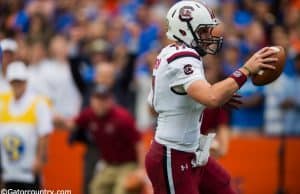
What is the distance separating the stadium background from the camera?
12.0 m

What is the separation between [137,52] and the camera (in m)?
13.7

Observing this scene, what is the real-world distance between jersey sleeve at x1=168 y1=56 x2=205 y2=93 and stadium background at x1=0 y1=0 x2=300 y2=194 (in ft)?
13.0

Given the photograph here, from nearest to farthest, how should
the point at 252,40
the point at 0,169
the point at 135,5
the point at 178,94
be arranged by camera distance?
the point at 178,94 → the point at 0,169 → the point at 252,40 → the point at 135,5

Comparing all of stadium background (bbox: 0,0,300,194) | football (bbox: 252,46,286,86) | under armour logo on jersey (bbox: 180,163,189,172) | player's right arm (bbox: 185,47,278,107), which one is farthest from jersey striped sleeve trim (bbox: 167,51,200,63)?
stadium background (bbox: 0,0,300,194)

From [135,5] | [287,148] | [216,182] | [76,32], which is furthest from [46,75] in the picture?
[216,182]

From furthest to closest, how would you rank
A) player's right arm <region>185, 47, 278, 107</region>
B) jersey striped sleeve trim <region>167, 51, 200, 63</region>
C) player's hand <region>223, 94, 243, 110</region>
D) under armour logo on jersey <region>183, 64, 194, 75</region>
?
player's hand <region>223, 94, 243, 110</region> < jersey striped sleeve trim <region>167, 51, 200, 63</region> < under armour logo on jersey <region>183, 64, 194, 75</region> < player's right arm <region>185, 47, 278, 107</region>

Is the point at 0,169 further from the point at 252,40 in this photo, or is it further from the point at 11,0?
the point at 11,0

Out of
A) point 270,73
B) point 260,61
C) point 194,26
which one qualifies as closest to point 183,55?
point 194,26

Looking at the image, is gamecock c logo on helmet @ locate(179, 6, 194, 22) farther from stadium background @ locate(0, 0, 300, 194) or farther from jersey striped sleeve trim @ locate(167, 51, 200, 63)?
stadium background @ locate(0, 0, 300, 194)

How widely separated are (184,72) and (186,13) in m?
0.50

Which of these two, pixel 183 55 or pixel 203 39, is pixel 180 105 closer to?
pixel 183 55

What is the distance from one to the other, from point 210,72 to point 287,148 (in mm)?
1935

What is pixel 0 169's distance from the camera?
10000mm

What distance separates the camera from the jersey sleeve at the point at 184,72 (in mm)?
7055
